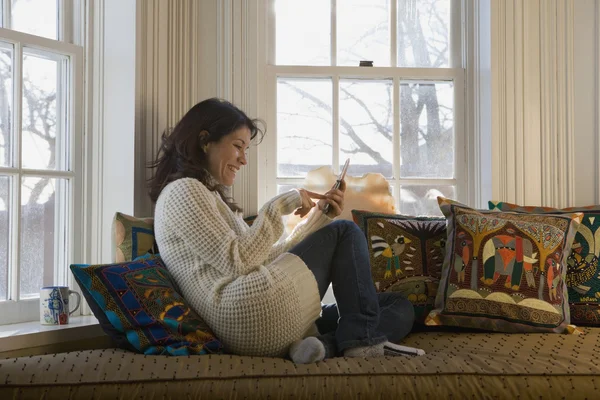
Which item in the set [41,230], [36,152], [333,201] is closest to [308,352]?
[333,201]

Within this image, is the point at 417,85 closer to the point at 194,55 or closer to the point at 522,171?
the point at 522,171

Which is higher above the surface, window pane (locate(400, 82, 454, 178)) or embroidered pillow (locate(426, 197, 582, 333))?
window pane (locate(400, 82, 454, 178))

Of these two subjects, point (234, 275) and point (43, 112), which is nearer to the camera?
point (234, 275)

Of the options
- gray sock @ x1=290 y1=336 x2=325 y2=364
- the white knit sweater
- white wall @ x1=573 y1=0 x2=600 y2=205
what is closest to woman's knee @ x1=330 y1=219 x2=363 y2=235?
the white knit sweater

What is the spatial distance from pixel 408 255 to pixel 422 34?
123 centimetres

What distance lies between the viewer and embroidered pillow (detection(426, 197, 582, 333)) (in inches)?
102

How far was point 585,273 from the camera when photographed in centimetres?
278

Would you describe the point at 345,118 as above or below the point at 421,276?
above

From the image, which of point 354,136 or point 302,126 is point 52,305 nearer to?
point 302,126

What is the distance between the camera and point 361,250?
239cm

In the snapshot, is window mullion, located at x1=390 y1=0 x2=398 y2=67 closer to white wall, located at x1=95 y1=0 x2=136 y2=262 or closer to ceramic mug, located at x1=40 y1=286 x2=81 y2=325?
white wall, located at x1=95 y1=0 x2=136 y2=262

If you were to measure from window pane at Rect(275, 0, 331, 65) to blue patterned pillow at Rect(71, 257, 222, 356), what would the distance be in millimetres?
1642

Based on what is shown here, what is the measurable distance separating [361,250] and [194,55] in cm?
137

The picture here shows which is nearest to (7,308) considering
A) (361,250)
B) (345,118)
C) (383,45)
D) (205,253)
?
(205,253)
